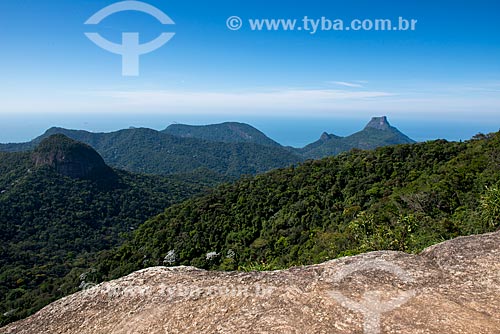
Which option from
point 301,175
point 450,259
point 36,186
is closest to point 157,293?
point 450,259

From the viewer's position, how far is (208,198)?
62031mm

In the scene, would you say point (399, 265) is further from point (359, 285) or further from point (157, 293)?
point (157, 293)

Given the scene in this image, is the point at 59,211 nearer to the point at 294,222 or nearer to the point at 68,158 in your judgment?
the point at 68,158

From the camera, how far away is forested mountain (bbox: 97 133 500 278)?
29406mm

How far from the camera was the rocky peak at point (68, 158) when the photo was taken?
117188mm

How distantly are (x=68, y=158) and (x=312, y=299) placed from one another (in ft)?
432

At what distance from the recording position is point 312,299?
20.2 ft

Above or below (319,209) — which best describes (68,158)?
above

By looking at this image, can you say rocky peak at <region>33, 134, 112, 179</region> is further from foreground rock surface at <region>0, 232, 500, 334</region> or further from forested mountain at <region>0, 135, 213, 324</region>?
foreground rock surface at <region>0, 232, 500, 334</region>

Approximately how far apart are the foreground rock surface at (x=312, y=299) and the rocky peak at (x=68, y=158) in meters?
127

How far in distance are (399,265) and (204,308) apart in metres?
4.18

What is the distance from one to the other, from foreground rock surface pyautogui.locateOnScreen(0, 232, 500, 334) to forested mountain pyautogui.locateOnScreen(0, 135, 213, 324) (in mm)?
47302

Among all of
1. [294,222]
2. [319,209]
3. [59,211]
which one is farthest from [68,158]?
[319,209]

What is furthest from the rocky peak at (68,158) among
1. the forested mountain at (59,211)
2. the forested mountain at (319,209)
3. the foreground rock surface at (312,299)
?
the foreground rock surface at (312,299)
